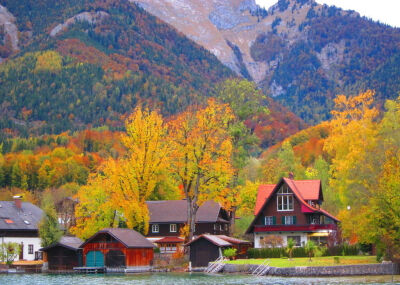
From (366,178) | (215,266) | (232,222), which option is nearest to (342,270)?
(366,178)

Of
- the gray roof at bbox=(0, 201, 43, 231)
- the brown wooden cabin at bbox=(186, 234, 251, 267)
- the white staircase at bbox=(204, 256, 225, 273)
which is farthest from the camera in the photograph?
the gray roof at bbox=(0, 201, 43, 231)

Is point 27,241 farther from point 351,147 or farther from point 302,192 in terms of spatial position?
point 351,147

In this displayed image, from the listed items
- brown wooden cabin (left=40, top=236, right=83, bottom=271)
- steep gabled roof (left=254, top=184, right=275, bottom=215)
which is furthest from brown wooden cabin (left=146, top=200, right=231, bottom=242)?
brown wooden cabin (left=40, top=236, right=83, bottom=271)

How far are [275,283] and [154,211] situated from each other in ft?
146

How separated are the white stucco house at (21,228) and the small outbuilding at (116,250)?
42.4ft

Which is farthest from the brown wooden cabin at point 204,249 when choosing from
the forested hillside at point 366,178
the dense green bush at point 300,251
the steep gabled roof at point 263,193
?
the forested hillside at point 366,178

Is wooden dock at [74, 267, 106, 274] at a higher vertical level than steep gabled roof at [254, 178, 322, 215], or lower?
lower

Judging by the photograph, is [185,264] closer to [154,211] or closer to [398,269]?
[154,211]

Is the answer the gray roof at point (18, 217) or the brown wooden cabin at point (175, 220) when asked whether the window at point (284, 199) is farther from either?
the gray roof at point (18, 217)

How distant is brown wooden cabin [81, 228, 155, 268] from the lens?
73.9 metres

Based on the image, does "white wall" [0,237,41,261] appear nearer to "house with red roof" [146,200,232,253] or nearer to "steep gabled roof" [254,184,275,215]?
"house with red roof" [146,200,232,253]

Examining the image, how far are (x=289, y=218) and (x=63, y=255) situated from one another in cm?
2752

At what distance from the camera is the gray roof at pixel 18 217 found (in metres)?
84.4

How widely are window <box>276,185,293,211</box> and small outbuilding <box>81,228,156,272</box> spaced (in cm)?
1672
